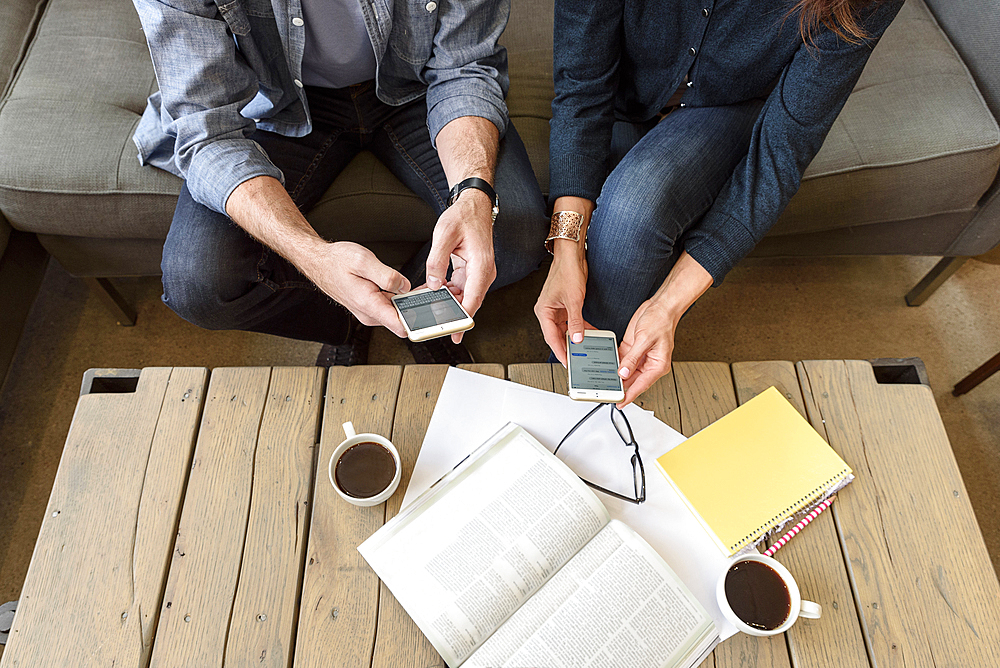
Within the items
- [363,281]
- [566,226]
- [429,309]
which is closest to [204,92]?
[363,281]

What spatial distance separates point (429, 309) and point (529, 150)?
576 mm

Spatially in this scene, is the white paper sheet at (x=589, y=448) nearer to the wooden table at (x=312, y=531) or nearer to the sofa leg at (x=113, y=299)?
the wooden table at (x=312, y=531)

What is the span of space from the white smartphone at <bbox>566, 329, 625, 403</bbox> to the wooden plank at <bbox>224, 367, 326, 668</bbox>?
392 millimetres

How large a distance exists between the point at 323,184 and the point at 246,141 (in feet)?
0.65

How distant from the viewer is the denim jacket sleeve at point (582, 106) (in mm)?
1032

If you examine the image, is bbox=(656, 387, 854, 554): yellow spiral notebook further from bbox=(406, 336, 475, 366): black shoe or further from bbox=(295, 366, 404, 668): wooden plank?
bbox=(406, 336, 475, 366): black shoe

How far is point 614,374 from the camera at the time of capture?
34.4 inches

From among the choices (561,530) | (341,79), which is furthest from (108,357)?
(561,530)

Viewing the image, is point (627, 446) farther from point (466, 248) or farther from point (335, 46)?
point (335, 46)

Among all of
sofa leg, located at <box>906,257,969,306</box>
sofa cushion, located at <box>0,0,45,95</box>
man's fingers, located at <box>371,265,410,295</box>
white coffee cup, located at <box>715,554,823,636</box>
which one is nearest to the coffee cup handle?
white coffee cup, located at <box>715,554,823,636</box>

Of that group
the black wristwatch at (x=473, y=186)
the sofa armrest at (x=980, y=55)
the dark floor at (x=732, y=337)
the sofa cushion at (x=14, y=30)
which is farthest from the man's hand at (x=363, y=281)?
the sofa armrest at (x=980, y=55)

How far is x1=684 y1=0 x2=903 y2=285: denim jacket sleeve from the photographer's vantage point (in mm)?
888

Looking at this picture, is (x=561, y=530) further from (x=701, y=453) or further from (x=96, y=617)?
(x=96, y=617)

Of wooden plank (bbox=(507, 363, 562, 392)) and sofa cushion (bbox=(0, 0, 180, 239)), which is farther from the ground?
sofa cushion (bbox=(0, 0, 180, 239))
